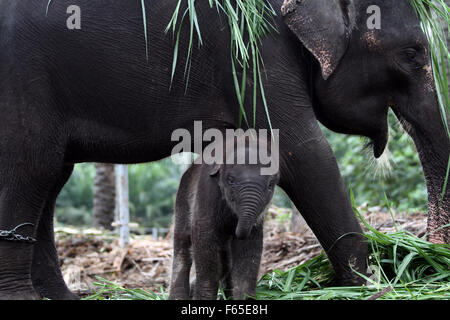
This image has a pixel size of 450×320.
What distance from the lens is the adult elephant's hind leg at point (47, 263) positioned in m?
4.74

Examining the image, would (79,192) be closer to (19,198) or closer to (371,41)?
(19,198)

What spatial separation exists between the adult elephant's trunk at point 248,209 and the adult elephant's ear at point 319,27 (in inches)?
45.5

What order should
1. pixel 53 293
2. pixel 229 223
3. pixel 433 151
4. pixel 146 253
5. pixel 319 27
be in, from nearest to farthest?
pixel 229 223, pixel 319 27, pixel 433 151, pixel 53 293, pixel 146 253

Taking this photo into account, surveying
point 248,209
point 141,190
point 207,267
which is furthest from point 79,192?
point 248,209

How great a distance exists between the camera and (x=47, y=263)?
15.7 ft

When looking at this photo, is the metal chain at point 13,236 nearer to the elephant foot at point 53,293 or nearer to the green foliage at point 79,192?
the elephant foot at point 53,293

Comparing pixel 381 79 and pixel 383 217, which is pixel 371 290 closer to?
pixel 381 79

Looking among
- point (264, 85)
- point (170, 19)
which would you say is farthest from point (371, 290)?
point (170, 19)

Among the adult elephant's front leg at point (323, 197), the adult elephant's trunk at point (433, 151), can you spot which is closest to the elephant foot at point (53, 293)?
the adult elephant's front leg at point (323, 197)

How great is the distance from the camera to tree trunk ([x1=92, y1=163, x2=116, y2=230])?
1094cm

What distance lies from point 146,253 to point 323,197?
3945mm

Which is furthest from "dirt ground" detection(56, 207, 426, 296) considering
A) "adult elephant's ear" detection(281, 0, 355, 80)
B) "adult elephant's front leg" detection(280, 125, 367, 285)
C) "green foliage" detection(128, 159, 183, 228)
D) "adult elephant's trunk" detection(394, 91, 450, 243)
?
"green foliage" detection(128, 159, 183, 228)

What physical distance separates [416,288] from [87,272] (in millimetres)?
3979

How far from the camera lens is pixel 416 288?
389cm
